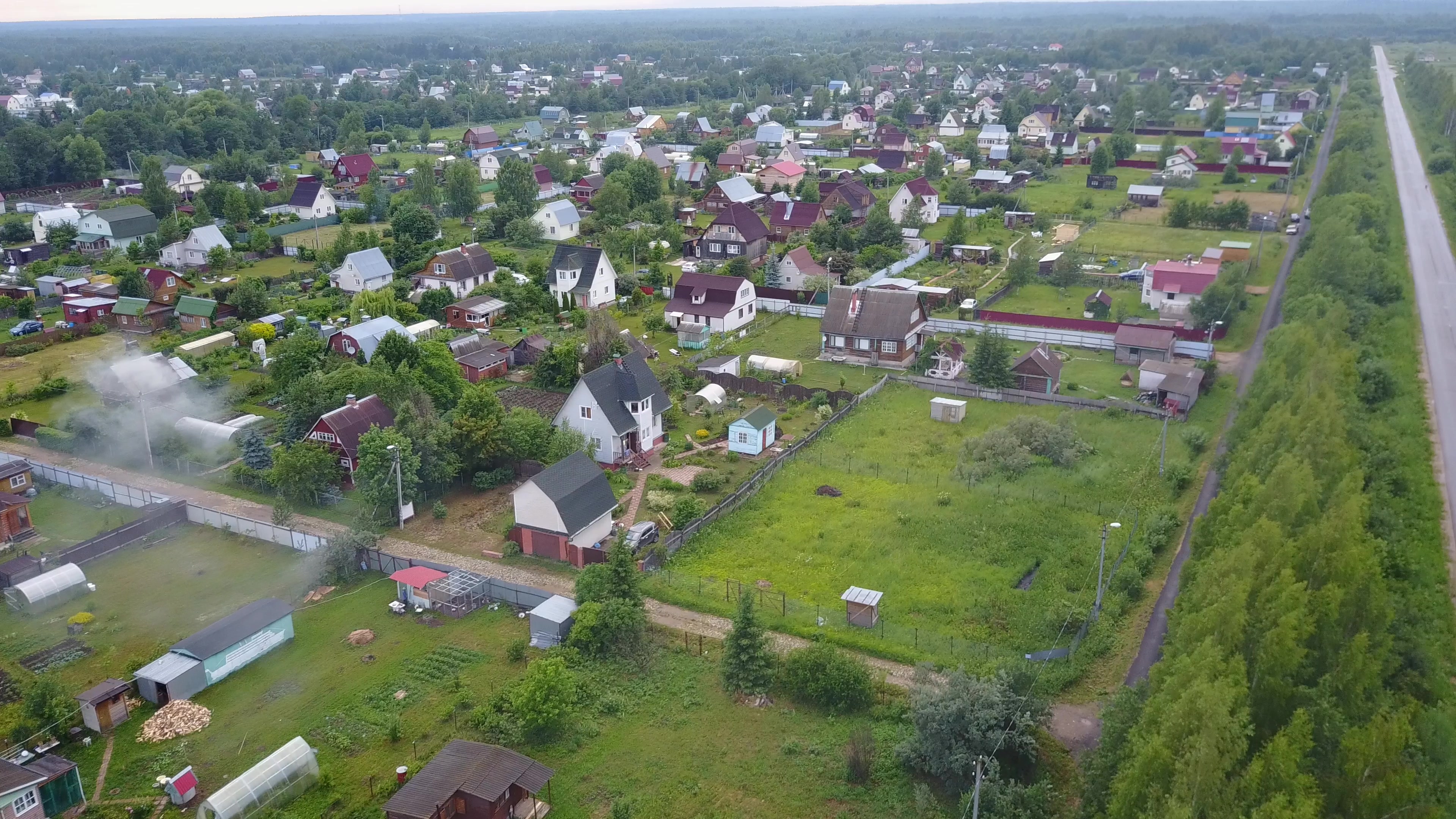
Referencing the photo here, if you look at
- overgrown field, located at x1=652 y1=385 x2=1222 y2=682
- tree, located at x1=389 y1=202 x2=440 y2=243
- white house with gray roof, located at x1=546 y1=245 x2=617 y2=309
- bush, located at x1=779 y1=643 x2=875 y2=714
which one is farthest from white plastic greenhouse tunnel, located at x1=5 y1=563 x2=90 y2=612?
tree, located at x1=389 y1=202 x2=440 y2=243

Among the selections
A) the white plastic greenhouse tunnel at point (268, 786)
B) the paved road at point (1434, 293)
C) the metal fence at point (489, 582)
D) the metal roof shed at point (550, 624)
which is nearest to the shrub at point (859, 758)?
the metal roof shed at point (550, 624)

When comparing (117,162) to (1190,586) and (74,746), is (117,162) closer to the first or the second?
(74,746)

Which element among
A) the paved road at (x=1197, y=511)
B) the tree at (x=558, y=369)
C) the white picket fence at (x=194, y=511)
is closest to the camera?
the paved road at (x=1197, y=511)

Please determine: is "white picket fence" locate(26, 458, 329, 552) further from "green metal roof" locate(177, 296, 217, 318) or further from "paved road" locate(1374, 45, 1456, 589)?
"paved road" locate(1374, 45, 1456, 589)

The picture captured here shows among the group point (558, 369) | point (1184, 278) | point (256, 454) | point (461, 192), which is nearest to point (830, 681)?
point (256, 454)

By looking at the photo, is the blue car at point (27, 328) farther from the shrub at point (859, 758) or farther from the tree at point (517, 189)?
the shrub at point (859, 758)

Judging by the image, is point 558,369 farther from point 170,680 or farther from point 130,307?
point 130,307
